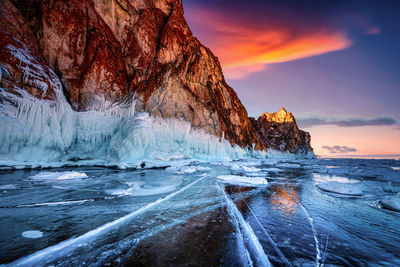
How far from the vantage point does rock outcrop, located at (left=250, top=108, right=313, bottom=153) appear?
62094 millimetres

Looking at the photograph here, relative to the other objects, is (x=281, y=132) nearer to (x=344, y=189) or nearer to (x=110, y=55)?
(x=110, y=55)

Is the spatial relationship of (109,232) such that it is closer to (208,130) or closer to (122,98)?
(122,98)

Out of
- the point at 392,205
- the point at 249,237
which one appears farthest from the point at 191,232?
the point at 392,205

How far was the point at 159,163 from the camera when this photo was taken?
53.3 ft

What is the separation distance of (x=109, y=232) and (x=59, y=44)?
19.0 m

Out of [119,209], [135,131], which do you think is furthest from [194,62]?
[119,209]

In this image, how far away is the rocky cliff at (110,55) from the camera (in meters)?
12.7

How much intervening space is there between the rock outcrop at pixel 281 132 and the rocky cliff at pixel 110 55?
141 ft

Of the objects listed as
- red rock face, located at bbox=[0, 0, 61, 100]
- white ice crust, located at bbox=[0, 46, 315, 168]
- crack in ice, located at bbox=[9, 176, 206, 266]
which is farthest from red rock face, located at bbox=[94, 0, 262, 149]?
crack in ice, located at bbox=[9, 176, 206, 266]

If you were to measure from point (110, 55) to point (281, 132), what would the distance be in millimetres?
62202

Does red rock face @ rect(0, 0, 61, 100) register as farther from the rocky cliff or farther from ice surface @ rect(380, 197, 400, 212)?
ice surface @ rect(380, 197, 400, 212)

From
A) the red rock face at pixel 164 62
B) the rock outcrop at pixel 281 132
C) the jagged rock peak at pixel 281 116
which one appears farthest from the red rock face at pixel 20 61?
the jagged rock peak at pixel 281 116

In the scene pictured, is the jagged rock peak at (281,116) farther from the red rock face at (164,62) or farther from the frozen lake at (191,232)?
the frozen lake at (191,232)

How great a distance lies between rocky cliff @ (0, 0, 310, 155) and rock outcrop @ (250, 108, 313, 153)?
141ft
